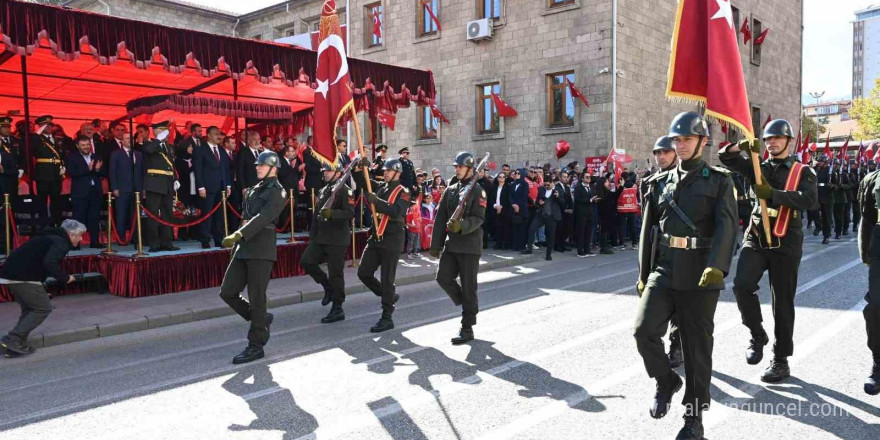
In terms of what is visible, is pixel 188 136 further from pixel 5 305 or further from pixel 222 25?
pixel 222 25

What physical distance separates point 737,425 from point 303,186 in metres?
11.7

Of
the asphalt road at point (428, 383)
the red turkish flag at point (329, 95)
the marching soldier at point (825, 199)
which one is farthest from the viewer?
the marching soldier at point (825, 199)

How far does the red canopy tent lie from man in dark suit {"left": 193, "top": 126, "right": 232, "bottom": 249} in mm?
777

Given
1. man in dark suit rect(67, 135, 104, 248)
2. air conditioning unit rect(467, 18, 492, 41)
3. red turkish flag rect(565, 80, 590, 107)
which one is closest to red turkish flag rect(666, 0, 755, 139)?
man in dark suit rect(67, 135, 104, 248)

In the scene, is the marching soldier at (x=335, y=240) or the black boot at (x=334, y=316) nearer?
the black boot at (x=334, y=316)

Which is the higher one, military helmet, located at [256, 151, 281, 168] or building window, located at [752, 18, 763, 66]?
building window, located at [752, 18, 763, 66]

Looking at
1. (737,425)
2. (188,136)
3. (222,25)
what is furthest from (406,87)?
(222,25)

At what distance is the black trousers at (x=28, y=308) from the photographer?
6.78 metres

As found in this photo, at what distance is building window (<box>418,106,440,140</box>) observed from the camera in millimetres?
26859

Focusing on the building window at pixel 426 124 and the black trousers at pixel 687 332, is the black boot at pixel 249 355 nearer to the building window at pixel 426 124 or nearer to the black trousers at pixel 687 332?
the black trousers at pixel 687 332

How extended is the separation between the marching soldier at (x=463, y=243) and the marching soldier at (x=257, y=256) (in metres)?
1.76

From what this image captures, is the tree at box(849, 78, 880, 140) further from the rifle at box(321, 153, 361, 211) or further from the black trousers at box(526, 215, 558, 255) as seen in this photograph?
the rifle at box(321, 153, 361, 211)

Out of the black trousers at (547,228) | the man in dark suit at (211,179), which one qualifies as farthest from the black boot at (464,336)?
the black trousers at (547,228)

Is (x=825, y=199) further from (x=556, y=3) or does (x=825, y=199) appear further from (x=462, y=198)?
(x=462, y=198)
